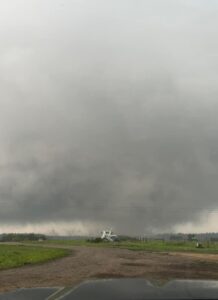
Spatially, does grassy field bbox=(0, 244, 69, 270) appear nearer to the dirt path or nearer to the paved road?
the dirt path

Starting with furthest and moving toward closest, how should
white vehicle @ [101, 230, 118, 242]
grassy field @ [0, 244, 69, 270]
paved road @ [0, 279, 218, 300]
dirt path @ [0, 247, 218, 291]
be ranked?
1. white vehicle @ [101, 230, 118, 242]
2. grassy field @ [0, 244, 69, 270]
3. dirt path @ [0, 247, 218, 291]
4. paved road @ [0, 279, 218, 300]

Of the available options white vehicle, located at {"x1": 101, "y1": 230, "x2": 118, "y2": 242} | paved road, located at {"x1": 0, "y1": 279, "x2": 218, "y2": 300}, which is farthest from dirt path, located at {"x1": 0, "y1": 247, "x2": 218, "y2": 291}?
white vehicle, located at {"x1": 101, "y1": 230, "x2": 118, "y2": 242}

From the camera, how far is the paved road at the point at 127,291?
4.32 m

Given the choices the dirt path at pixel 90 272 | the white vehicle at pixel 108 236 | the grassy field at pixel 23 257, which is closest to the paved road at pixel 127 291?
the dirt path at pixel 90 272

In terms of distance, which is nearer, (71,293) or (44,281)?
(71,293)

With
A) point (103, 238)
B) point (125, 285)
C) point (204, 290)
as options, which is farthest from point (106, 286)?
point (103, 238)

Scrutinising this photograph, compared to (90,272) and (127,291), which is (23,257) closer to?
(90,272)

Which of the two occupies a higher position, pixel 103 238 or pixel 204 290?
pixel 103 238

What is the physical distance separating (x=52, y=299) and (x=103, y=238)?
14993cm

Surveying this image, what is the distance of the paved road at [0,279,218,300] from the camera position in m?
4.32

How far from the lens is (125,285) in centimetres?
477

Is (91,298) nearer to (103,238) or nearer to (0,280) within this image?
(0,280)

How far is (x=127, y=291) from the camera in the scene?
4.49 m

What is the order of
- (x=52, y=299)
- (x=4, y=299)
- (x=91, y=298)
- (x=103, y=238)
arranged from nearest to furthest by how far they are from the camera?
(x=91, y=298) → (x=52, y=299) → (x=4, y=299) → (x=103, y=238)
